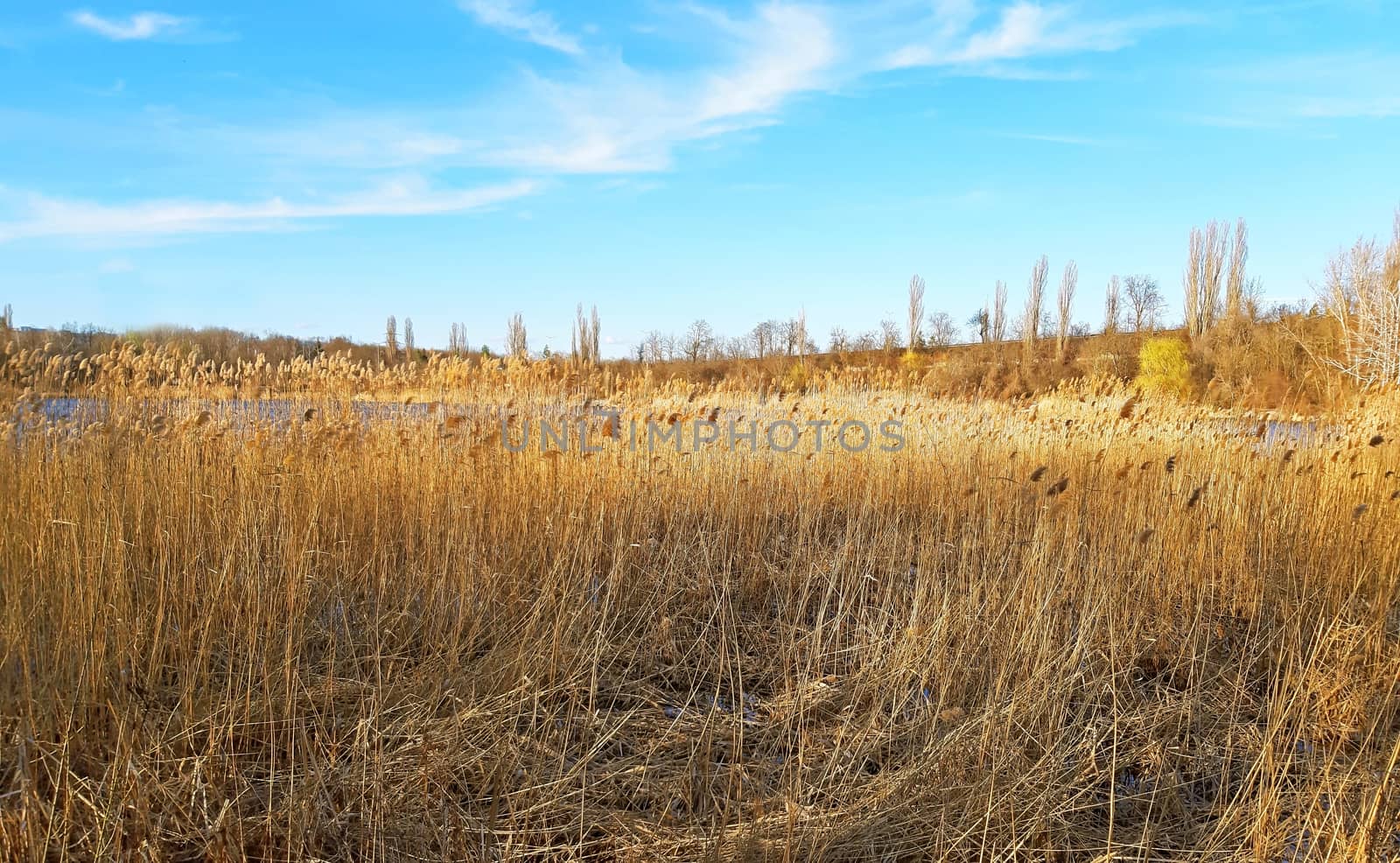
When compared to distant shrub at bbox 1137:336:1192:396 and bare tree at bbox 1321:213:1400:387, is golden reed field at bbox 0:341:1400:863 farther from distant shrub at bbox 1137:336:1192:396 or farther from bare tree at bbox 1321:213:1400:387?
distant shrub at bbox 1137:336:1192:396

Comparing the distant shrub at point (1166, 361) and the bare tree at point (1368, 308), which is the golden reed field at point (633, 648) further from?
the distant shrub at point (1166, 361)

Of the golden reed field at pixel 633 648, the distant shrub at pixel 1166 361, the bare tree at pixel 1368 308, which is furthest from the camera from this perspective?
the distant shrub at pixel 1166 361

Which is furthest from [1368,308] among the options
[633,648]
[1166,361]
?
[633,648]

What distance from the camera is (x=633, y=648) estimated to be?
9.69ft

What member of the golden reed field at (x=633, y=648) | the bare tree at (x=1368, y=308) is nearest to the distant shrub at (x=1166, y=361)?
the bare tree at (x=1368, y=308)

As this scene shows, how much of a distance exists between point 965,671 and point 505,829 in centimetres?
147

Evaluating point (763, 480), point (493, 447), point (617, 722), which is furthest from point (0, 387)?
point (763, 480)

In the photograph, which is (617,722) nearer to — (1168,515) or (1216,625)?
(1216,625)

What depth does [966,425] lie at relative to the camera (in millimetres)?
6285

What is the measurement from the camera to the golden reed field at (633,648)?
5.59 ft

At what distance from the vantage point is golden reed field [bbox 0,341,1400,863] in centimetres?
170

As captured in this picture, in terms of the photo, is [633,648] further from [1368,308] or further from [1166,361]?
[1166,361]

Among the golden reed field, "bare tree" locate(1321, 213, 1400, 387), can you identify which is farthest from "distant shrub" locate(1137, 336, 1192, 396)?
the golden reed field

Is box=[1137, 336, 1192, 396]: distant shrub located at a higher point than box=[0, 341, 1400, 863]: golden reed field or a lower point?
higher
